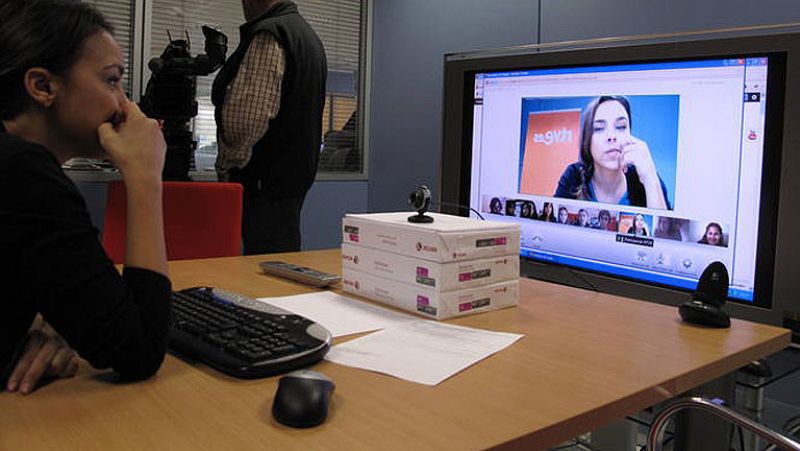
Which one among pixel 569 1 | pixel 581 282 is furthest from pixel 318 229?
pixel 581 282

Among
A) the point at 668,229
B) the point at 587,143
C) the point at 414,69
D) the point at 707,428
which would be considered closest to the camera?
the point at 707,428

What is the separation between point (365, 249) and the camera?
1293 millimetres

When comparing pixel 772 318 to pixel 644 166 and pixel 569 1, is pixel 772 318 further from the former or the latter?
pixel 569 1

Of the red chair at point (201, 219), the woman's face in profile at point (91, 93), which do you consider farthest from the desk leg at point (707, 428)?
the red chair at point (201, 219)

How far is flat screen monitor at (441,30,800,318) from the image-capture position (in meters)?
1.27

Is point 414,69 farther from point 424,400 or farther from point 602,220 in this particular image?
point 424,400

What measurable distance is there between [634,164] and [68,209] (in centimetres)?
106

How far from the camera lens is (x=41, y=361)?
2.62ft

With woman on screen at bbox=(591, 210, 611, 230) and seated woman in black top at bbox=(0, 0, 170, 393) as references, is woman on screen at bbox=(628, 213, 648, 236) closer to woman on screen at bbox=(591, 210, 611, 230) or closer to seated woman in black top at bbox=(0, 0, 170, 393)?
woman on screen at bbox=(591, 210, 611, 230)

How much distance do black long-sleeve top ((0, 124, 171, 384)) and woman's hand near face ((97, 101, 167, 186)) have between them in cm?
13

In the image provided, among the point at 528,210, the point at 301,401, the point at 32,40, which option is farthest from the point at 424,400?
the point at 528,210

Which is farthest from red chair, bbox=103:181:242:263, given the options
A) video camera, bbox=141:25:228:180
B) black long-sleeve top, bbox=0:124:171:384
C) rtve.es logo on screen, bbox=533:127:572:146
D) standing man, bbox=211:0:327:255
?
black long-sleeve top, bbox=0:124:171:384

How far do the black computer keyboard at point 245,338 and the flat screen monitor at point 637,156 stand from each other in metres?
0.74

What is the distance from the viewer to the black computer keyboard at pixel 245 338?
0.85m
